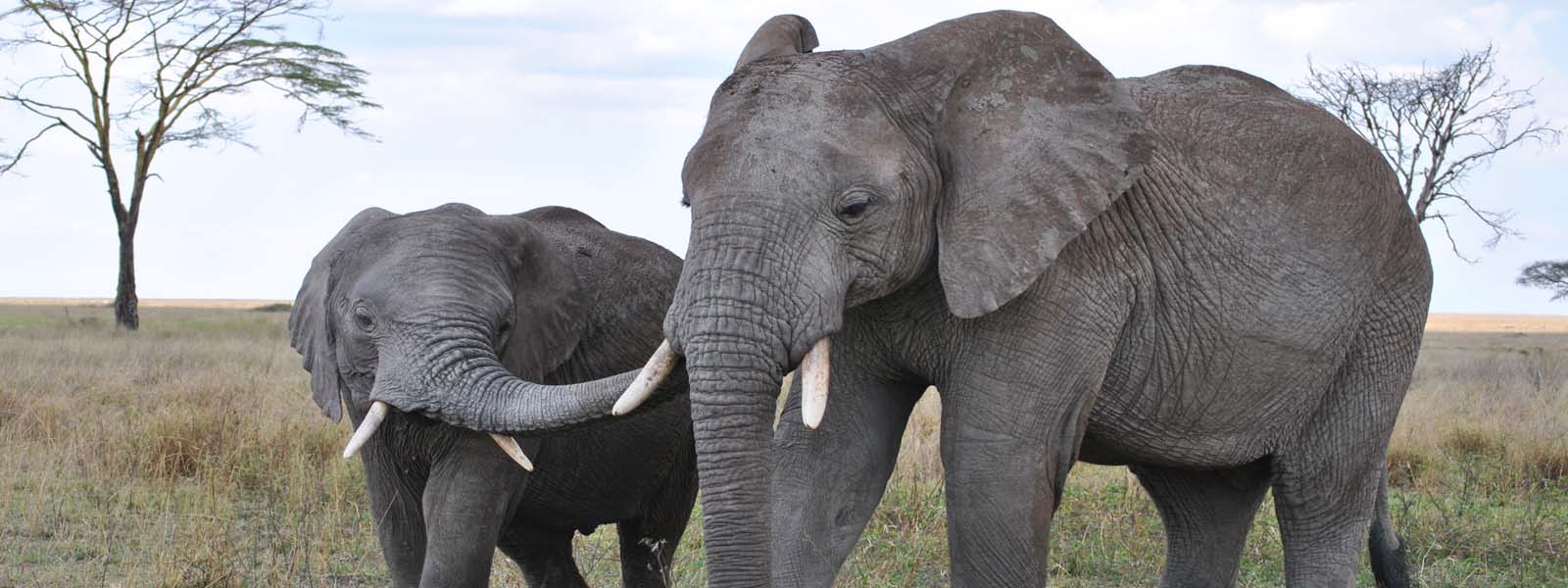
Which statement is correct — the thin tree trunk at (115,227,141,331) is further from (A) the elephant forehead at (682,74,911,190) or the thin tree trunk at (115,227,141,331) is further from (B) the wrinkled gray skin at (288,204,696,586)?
(A) the elephant forehead at (682,74,911,190)

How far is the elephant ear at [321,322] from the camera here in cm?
555

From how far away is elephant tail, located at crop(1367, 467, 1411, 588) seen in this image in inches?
258

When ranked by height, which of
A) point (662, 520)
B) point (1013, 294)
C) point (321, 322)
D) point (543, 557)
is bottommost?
point (543, 557)

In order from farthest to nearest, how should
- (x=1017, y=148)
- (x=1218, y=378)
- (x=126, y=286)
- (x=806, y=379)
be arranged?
(x=126, y=286) < (x=1218, y=378) < (x=1017, y=148) < (x=806, y=379)

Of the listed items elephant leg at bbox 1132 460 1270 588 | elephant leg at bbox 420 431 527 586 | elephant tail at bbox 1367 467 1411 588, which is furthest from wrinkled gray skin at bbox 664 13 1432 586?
elephant leg at bbox 420 431 527 586

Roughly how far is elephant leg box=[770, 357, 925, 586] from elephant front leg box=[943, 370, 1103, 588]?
287 millimetres

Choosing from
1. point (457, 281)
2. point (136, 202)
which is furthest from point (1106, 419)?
point (136, 202)

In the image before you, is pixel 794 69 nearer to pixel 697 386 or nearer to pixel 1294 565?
pixel 697 386

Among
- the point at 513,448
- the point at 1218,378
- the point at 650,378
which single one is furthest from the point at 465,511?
the point at 1218,378

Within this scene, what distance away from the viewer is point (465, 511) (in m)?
5.43

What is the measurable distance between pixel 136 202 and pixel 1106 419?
88.7 feet

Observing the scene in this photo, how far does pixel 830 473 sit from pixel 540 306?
154cm

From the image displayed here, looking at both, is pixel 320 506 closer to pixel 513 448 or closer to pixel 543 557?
pixel 543 557

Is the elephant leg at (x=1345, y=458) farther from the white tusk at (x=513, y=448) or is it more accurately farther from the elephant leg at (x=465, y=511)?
the elephant leg at (x=465, y=511)
